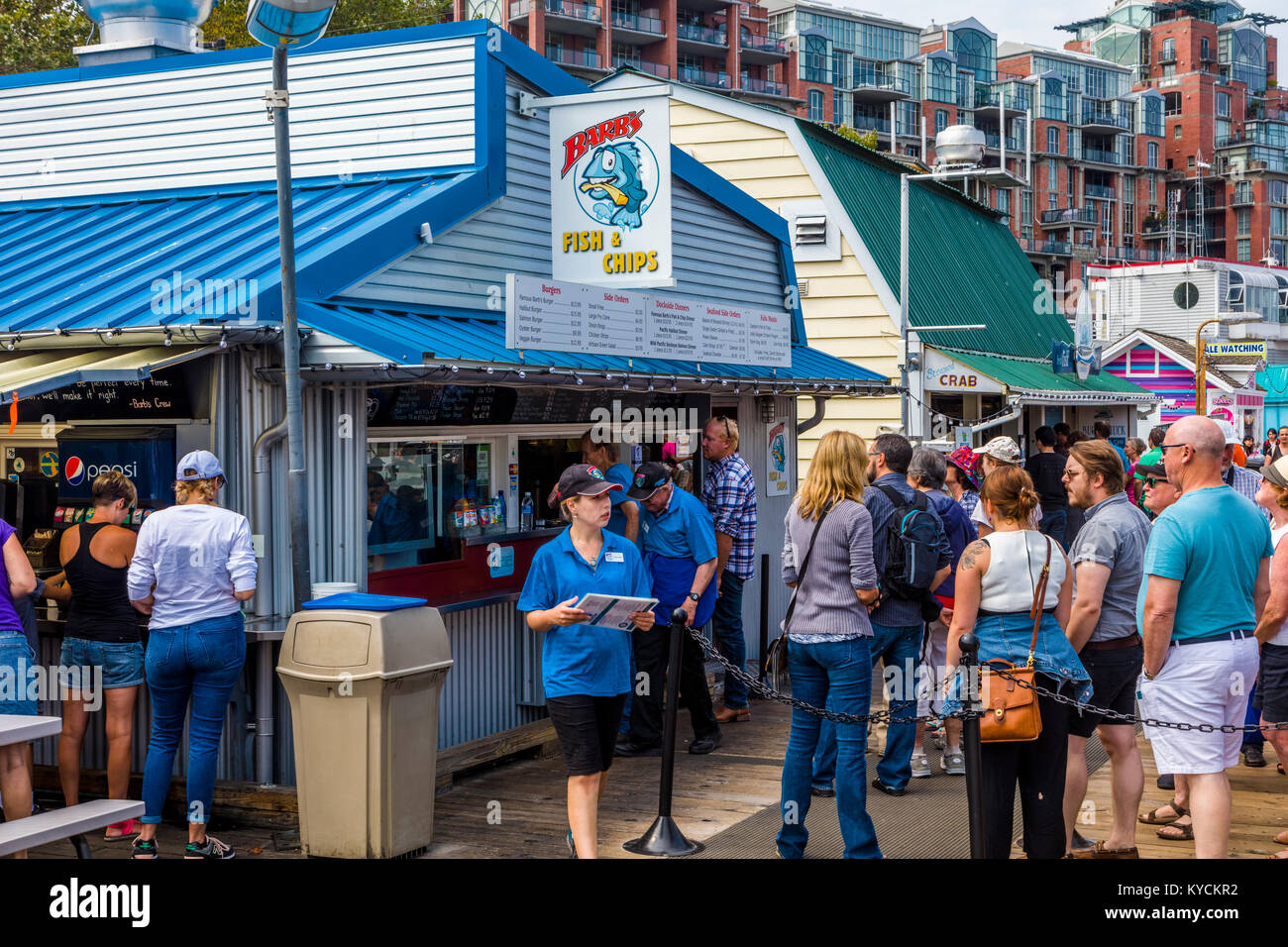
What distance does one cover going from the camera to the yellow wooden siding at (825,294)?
20188 millimetres

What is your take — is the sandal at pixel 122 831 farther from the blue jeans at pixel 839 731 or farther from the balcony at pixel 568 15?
the balcony at pixel 568 15

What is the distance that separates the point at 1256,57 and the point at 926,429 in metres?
128

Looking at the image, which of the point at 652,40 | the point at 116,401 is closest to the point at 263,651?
the point at 116,401

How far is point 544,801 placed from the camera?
7980 millimetres

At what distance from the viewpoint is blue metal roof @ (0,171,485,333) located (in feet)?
24.8

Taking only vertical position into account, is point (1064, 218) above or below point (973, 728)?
above

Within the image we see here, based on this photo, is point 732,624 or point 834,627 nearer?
point 834,627

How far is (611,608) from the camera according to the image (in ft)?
19.7

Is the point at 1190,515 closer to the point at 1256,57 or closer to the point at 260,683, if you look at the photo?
the point at 260,683

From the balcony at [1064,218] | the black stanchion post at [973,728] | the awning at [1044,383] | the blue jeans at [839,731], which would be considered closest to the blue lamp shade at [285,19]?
the blue jeans at [839,731]

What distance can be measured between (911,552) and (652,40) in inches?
2681

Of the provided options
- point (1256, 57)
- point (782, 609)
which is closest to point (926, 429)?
point (782, 609)

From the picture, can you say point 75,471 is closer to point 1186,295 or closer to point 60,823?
point 60,823
